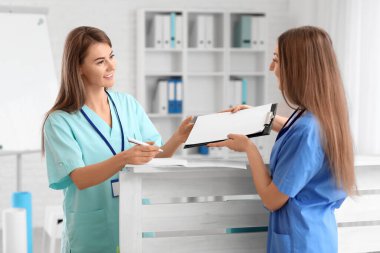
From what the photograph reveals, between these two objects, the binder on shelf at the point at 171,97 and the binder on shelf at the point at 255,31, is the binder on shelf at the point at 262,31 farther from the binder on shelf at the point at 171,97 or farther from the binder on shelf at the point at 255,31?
the binder on shelf at the point at 171,97

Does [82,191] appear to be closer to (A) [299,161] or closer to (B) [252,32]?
(A) [299,161]

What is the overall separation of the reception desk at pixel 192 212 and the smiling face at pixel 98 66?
36 centimetres

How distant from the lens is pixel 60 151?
1869mm

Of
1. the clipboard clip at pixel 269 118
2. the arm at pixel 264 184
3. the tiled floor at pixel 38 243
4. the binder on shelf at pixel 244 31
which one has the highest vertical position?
the binder on shelf at pixel 244 31

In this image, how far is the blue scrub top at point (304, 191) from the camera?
62.2 inches

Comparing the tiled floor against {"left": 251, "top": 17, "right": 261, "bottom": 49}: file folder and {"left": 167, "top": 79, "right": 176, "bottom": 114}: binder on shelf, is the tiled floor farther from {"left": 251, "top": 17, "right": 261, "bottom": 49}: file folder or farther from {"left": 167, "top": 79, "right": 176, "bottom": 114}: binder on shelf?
{"left": 251, "top": 17, "right": 261, "bottom": 49}: file folder

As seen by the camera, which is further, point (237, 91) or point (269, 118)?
point (237, 91)

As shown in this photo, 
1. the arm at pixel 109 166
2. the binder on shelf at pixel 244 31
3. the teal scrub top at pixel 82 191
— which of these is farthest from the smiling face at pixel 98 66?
Answer: the binder on shelf at pixel 244 31

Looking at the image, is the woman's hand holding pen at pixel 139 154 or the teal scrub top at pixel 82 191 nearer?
the woman's hand holding pen at pixel 139 154

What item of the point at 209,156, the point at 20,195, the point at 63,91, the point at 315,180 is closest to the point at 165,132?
the point at 209,156

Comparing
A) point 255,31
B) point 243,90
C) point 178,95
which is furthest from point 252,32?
point 178,95

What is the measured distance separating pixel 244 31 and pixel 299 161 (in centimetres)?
395

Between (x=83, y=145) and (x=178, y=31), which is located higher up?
(x=178, y=31)

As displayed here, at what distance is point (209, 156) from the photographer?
5.36 metres
